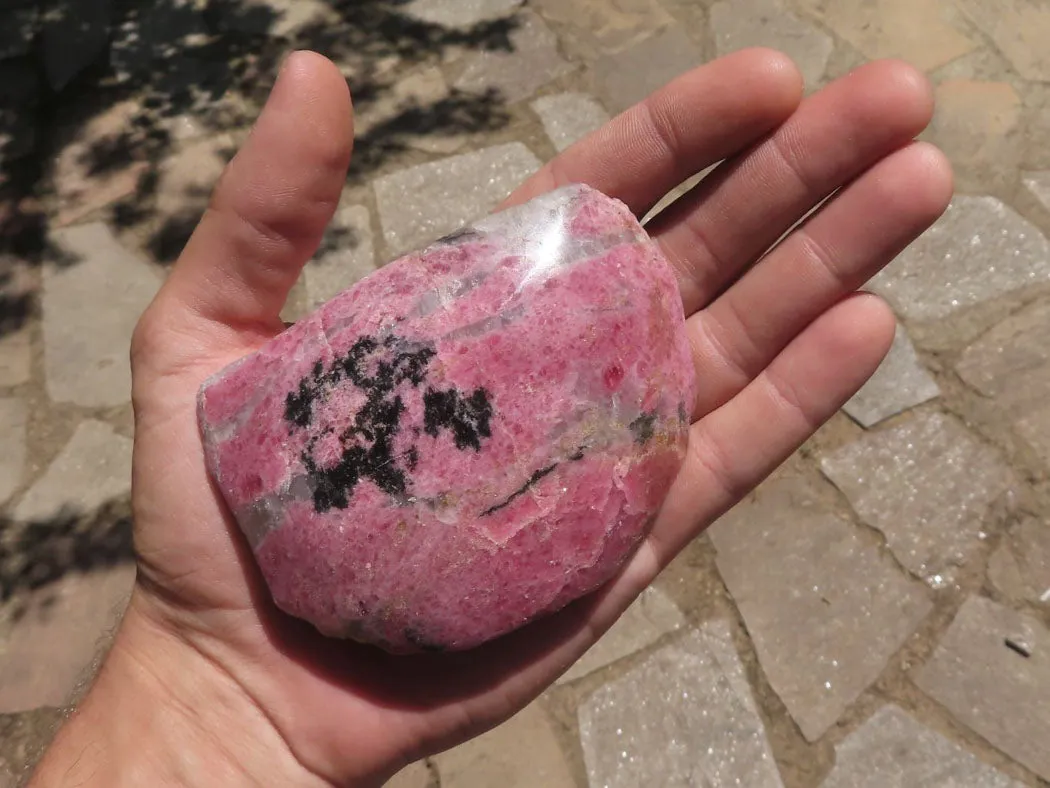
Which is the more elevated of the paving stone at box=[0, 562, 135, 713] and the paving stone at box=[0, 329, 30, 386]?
the paving stone at box=[0, 329, 30, 386]

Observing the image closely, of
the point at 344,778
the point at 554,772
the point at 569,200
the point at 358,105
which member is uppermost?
the point at 569,200

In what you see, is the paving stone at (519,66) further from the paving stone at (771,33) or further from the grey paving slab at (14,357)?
the grey paving slab at (14,357)

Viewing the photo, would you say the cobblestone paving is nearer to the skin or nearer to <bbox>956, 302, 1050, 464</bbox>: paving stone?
<bbox>956, 302, 1050, 464</bbox>: paving stone

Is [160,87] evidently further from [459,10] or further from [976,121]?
[976,121]

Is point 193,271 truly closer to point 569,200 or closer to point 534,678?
point 569,200

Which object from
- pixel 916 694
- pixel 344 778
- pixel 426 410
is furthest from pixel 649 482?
pixel 916 694

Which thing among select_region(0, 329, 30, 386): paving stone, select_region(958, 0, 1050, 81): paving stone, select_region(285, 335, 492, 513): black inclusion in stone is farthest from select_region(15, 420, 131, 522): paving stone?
select_region(958, 0, 1050, 81): paving stone

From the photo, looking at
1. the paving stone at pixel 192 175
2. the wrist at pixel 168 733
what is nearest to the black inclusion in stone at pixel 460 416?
the wrist at pixel 168 733
